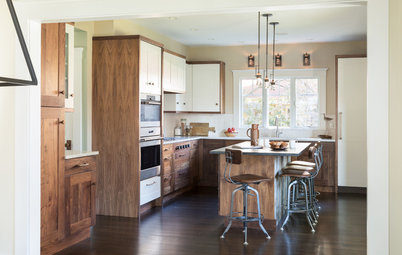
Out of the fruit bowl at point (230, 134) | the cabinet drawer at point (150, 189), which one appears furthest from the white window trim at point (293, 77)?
the cabinet drawer at point (150, 189)

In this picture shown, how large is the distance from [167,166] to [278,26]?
110 inches

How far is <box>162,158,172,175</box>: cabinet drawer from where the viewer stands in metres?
6.57

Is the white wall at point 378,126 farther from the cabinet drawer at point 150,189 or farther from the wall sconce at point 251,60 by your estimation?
the wall sconce at point 251,60

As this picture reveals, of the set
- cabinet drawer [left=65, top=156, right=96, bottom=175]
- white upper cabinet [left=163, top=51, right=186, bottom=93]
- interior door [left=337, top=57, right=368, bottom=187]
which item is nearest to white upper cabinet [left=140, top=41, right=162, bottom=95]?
white upper cabinet [left=163, top=51, right=186, bottom=93]

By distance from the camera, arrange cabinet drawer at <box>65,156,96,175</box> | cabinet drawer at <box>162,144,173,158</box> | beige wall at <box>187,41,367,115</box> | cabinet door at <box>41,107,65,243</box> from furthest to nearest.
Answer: beige wall at <box>187,41,367,115</box> → cabinet drawer at <box>162,144,173,158</box> → cabinet drawer at <box>65,156,96,175</box> → cabinet door at <box>41,107,65,243</box>

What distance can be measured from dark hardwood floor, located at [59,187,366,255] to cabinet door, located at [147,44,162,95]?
175 centimetres

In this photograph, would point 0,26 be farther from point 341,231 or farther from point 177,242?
point 341,231

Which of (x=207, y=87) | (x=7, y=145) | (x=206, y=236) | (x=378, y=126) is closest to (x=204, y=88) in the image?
(x=207, y=87)

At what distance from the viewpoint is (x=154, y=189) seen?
6.20 meters

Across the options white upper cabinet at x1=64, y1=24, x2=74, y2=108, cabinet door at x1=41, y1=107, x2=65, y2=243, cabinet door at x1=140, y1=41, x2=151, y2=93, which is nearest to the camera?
cabinet door at x1=41, y1=107, x2=65, y2=243

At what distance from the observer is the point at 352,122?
24.4 ft

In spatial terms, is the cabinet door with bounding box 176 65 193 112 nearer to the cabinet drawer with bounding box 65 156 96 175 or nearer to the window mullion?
the window mullion

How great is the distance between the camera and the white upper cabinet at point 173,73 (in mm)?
7043

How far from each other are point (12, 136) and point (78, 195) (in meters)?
1.15
